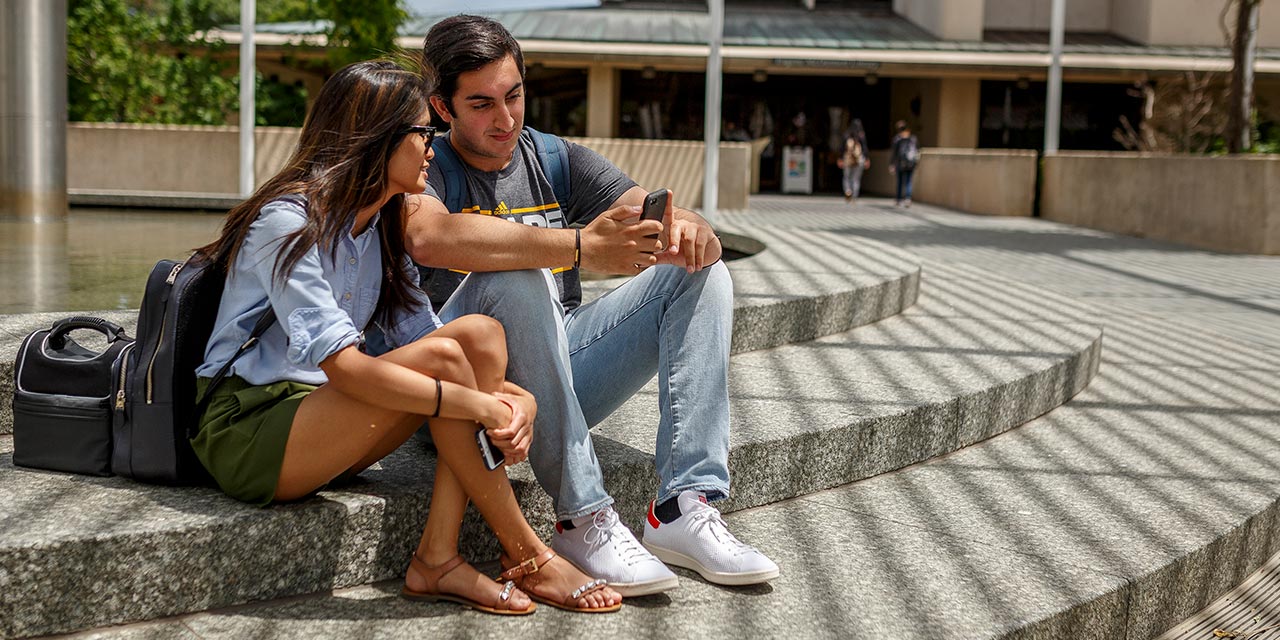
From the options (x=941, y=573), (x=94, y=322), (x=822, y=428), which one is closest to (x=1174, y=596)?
(x=941, y=573)

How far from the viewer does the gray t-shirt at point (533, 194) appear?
A: 9.79ft

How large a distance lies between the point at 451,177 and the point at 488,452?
0.80 meters

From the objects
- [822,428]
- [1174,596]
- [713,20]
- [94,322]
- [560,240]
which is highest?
[713,20]

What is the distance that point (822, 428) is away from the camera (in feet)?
11.8

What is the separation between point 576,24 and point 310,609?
76.3ft

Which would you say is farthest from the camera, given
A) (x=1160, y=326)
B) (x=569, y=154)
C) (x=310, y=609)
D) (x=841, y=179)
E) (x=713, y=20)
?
(x=841, y=179)

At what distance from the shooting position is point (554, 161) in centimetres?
320

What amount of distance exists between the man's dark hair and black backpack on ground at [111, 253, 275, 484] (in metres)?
0.69

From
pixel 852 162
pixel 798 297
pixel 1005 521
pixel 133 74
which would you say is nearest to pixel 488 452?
pixel 1005 521

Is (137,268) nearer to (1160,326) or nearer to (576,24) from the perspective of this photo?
(1160,326)

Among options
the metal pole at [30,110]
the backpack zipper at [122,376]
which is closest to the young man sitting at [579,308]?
the backpack zipper at [122,376]

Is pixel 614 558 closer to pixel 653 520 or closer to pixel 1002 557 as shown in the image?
pixel 653 520

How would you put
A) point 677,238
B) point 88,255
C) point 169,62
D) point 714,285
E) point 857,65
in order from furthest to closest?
point 857,65
point 169,62
point 88,255
point 714,285
point 677,238

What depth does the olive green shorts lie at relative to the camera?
245cm
